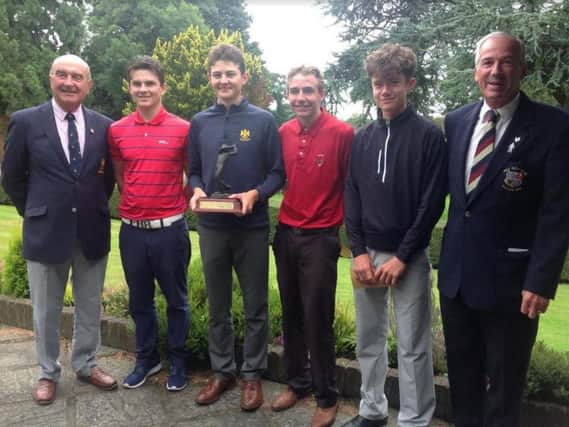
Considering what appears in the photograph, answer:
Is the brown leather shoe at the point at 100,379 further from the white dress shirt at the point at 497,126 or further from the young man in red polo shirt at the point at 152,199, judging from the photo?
the white dress shirt at the point at 497,126

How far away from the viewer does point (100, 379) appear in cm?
396

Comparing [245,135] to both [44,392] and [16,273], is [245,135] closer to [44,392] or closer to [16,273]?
[44,392]

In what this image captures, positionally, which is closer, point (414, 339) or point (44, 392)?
point (414, 339)

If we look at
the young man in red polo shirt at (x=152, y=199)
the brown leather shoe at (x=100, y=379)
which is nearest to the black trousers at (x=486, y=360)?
the young man in red polo shirt at (x=152, y=199)

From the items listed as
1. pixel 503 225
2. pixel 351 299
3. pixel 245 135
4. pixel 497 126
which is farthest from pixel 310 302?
pixel 351 299

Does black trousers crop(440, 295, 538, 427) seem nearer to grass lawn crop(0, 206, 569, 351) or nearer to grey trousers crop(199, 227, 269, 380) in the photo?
grey trousers crop(199, 227, 269, 380)

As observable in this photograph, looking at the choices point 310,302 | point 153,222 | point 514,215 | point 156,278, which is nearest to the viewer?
point 514,215

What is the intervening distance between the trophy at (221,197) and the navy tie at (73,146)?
1.00 metres

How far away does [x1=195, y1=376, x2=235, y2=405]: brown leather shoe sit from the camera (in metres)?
3.73

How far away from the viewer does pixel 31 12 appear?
28578 mm

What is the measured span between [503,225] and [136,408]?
2647 mm

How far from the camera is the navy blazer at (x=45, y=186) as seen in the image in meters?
3.67

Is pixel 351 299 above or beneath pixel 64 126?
beneath

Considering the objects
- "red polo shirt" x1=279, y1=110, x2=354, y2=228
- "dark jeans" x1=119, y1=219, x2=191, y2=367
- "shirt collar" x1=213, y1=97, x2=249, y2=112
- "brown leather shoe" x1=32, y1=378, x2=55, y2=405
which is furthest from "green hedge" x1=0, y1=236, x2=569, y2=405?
"shirt collar" x1=213, y1=97, x2=249, y2=112
